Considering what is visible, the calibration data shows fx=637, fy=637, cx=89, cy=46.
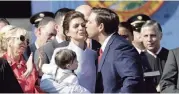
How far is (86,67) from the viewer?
4.73 m

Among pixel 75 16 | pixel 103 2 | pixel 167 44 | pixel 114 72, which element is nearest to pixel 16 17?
pixel 103 2

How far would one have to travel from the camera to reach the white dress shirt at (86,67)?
4.67 meters

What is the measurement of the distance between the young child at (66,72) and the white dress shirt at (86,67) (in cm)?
7

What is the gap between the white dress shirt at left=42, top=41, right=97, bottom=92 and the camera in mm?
4668

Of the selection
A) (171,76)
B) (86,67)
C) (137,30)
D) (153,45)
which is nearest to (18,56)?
(86,67)

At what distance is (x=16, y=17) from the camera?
363 inches

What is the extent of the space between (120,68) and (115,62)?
0.19 feet

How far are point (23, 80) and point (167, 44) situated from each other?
310 centimetres

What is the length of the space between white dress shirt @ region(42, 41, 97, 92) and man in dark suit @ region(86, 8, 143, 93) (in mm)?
61

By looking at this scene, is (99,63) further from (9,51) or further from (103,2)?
(103,2)

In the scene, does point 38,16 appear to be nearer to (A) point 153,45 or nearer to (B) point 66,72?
(A) point 153,45

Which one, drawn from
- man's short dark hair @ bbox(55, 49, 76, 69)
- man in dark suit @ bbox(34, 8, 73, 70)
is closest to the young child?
man's short dark hair @ bbox(55, 49, 76, 69)

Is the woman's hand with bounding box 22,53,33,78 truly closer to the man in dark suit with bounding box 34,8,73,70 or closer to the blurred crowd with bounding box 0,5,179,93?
the blurred crowd with bounding box 0,5,179,93

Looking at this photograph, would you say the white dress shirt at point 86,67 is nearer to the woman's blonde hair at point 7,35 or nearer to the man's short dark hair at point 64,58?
the man's short dark hair at point 64,58
